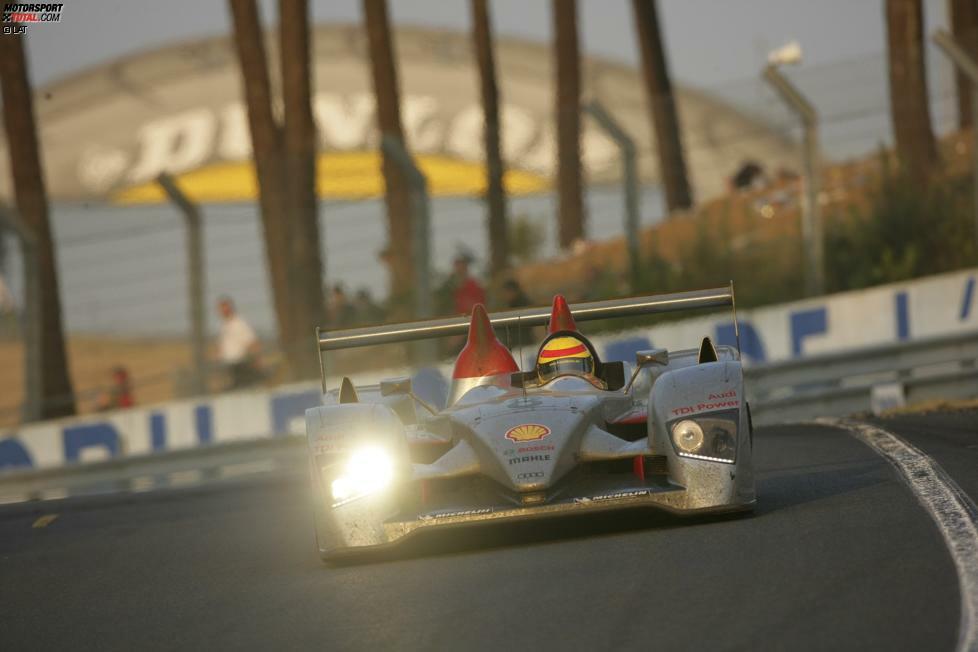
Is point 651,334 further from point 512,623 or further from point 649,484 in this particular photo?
point 512,623

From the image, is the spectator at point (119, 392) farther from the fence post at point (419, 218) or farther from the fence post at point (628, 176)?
the fence post at point (628, 176)

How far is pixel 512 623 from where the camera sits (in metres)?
5.91

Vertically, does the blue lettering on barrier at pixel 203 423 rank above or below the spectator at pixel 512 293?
below

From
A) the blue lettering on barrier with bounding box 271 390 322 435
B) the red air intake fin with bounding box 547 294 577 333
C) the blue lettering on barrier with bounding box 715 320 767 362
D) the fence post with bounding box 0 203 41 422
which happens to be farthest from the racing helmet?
the fence post with bounding box 0 203 41 422

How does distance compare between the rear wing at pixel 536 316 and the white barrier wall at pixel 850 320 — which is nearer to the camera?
the rear wing at pixel 536 316

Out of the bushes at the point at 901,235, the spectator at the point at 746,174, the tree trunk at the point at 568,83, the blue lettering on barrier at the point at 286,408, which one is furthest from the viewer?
the spectator at the point at 746,174

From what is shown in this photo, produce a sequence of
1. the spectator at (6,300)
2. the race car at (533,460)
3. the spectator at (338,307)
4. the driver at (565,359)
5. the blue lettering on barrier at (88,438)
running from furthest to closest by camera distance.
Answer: the spectator at (338,307)
the spectator at (6,300)
the blue lettering on barrier at (88,438)
the driver at (565,359)
the race car at (533,460)

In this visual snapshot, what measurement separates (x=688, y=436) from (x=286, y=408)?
31.2 feet

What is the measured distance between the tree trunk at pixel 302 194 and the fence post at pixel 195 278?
175 centimetres

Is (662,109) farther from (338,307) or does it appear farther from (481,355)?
(481,355)

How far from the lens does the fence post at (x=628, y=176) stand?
1627 cm

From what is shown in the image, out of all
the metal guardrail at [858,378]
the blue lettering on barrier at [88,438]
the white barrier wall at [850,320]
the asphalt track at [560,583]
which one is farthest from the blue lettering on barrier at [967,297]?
the blue lettering on barrier at [88,438]

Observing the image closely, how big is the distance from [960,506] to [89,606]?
11.4 ft

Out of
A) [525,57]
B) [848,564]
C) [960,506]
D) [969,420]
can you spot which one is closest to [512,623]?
[848,564]
